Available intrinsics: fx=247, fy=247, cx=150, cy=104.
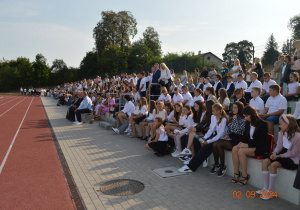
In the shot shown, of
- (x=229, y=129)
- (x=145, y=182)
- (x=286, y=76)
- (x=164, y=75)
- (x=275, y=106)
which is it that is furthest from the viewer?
(x=164, y=75)

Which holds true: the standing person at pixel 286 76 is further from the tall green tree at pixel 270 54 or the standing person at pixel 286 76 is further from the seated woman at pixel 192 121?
the tall green tree at pixel 270 54

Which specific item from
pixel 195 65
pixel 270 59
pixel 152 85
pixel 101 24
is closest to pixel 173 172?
pixel 152 85

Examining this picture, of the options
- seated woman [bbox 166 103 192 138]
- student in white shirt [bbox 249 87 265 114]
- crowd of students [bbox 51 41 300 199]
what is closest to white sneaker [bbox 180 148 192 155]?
crowd of students [bbox 51 41 300 199]

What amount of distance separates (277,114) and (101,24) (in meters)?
55.2

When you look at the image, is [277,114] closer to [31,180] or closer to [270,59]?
[31,180]

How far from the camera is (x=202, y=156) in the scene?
626 centimetres

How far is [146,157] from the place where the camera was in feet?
25.0

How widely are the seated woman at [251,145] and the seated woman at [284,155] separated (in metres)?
0.35

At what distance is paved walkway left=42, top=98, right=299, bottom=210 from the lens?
454cm

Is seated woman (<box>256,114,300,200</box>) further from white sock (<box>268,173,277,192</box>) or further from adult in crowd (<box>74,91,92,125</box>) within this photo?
adult in crowd (<box>74,91,92,125</box>)

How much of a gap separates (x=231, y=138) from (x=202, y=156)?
851 millimetres

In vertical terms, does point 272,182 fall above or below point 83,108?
below

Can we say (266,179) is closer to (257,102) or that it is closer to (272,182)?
(272,182)

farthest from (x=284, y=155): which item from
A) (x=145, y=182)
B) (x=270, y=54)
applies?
(x=270, y=54)
